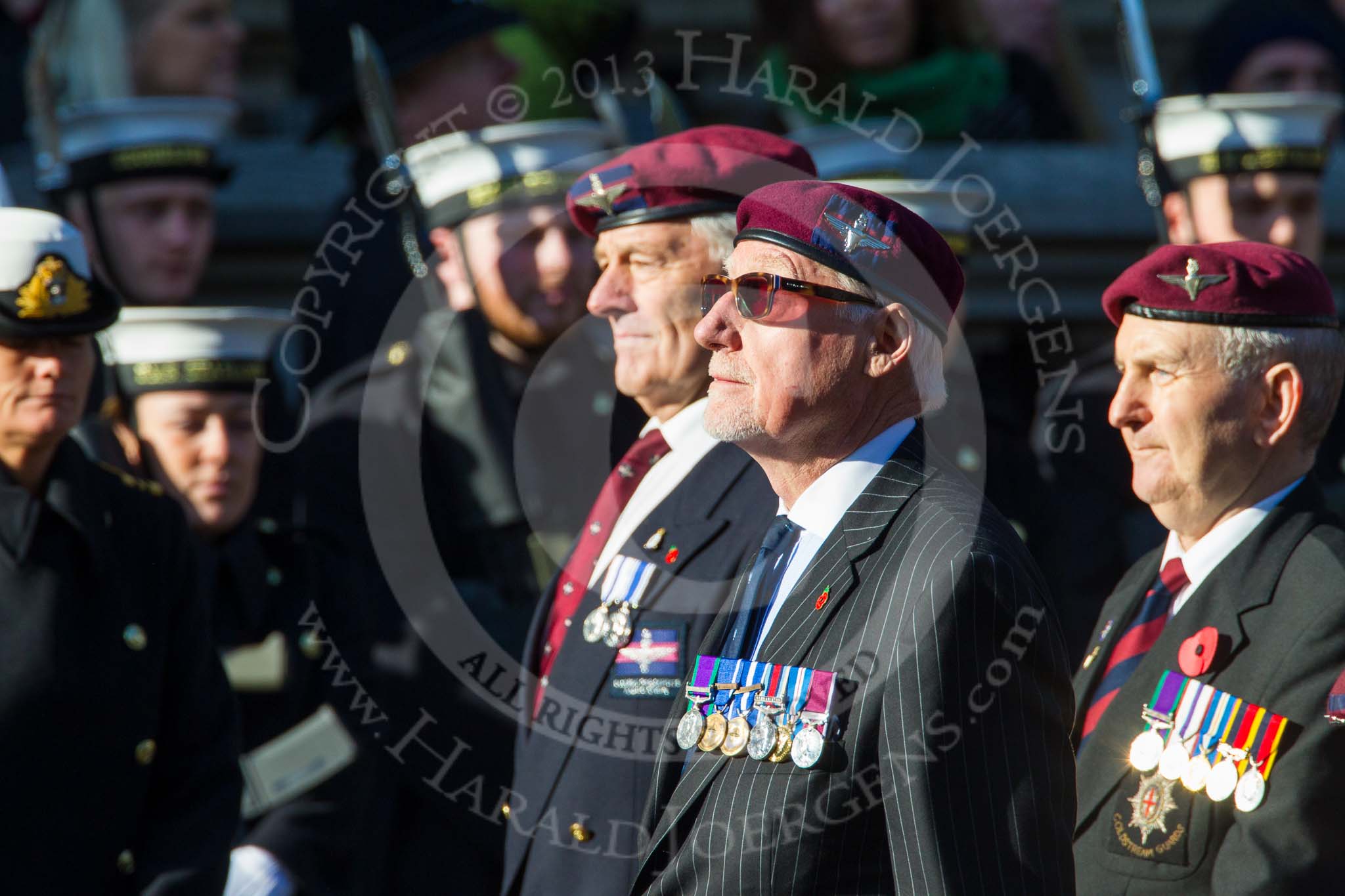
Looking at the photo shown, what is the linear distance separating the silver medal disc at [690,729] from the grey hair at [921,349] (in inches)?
22.6

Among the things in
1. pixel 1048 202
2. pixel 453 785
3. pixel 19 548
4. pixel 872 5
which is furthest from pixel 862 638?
pixel 1048 202

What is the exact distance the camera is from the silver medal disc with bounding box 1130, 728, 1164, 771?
304 centimetres

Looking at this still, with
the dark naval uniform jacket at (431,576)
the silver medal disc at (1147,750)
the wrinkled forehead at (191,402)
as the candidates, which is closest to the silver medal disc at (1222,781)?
the silver medal disc at (1147,750)

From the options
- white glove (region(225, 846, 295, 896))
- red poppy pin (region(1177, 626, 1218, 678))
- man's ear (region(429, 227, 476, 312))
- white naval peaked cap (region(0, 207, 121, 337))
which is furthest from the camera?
man's ear (region(429, 227, 476, 312))

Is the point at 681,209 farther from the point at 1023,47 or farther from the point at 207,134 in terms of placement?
the point at 1023,47

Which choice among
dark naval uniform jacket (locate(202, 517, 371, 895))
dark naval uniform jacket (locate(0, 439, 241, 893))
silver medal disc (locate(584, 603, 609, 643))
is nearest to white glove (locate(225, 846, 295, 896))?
dark naval uniform jacket (locate(202, 517, 371, 895))

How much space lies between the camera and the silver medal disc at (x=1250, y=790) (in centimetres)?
Result: 286

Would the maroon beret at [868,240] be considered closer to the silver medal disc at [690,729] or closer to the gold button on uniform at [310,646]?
the silver medal disc at [690,729]

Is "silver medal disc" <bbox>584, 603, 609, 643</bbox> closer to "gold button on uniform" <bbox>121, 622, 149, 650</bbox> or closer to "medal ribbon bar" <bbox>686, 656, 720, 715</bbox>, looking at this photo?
"medal ribbon bar" <bbox>686, 656, 720, 715</bbox>

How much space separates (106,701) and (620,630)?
1.11 m

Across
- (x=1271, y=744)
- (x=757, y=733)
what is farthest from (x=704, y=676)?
(x=1271, y=744)

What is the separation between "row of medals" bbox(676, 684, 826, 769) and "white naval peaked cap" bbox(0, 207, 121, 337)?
5.51 ft

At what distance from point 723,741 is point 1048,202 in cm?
505

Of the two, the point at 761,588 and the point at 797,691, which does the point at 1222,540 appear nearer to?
the point at 761,588
